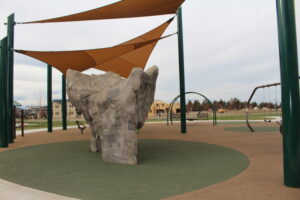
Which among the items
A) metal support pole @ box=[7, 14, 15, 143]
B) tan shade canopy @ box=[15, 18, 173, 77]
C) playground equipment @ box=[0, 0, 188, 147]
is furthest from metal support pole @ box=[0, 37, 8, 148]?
tan shade canopy @ box=[15, 18, 173, 77]

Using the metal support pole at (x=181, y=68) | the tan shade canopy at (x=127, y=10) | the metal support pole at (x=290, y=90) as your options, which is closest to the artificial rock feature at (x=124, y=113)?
the tan shade canopy at (x=127, y=10)

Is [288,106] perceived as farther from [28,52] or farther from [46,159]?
[28,52]

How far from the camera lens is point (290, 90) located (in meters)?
2.90

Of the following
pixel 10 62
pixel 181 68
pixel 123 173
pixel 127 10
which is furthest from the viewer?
pixel 181 68

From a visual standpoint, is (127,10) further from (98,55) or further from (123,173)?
(123,173)

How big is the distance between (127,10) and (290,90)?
16.8 feet

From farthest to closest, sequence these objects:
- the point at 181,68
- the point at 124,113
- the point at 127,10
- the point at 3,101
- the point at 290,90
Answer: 1. the point at 181,68
2. the point at 3,101
3. the point at 127,10
4. the point at 124,113
5. the point at 290,90

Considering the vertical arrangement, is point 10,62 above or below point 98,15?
below

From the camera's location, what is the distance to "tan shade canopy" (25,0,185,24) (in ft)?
20.2

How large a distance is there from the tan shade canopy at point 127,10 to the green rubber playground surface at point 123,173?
3870mm

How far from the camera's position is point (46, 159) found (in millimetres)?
5133

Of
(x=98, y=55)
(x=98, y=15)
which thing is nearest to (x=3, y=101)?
(x=98, y=55)

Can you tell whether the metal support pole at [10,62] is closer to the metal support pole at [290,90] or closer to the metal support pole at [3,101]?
the metal support pole at [3,101]

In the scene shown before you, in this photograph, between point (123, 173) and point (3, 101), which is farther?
point (3, 101)
